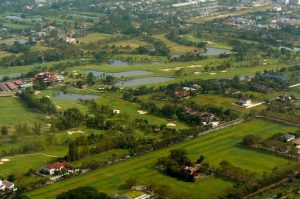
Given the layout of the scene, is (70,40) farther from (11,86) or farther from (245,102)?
(245,102)

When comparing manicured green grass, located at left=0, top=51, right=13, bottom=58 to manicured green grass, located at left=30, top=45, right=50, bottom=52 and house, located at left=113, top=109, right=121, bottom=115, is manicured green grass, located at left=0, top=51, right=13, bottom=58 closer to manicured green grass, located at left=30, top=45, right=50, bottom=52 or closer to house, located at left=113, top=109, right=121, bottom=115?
manicured green grass, located at left=30, top=45, right=50, bottom=52

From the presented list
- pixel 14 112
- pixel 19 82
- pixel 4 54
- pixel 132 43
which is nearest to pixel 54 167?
pixel 14 112

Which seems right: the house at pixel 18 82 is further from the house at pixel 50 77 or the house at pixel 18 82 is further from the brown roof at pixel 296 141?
the brown roof at pixel 296 141

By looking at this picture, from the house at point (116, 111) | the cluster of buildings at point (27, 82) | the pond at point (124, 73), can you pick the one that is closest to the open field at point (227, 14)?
the pond at point (124, 73)

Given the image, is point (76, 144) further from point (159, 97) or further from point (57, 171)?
point (159, 97)

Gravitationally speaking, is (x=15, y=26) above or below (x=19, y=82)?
above

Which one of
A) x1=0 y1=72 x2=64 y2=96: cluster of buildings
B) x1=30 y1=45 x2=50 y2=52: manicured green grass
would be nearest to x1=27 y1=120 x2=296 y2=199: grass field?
x1=0 y1=72 x2=64 y2=96: cluster of buildings

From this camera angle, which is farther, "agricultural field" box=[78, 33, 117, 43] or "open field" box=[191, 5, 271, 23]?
"open field" box=[191, 5, 271, 23]
